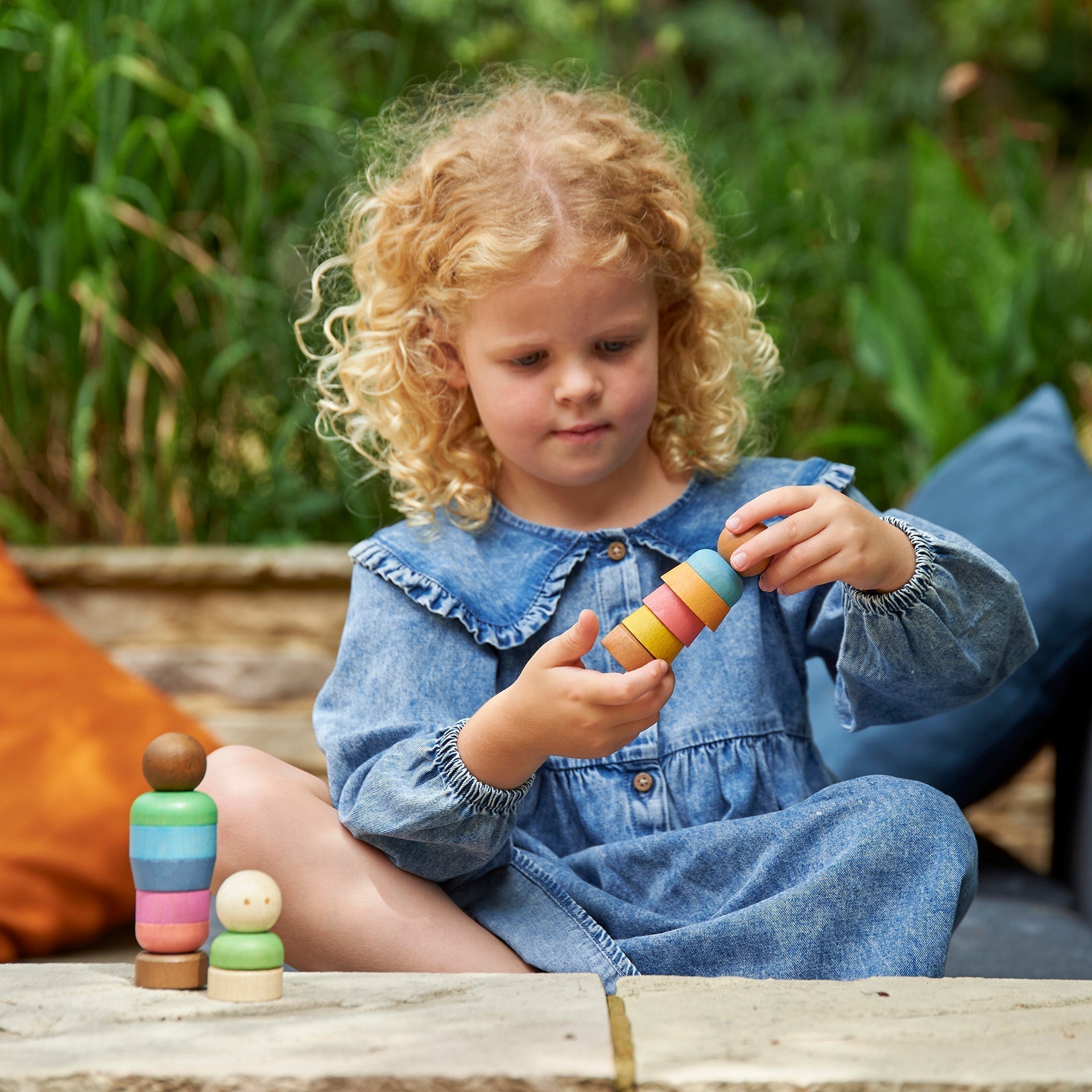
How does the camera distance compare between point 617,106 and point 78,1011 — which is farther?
point 617,106

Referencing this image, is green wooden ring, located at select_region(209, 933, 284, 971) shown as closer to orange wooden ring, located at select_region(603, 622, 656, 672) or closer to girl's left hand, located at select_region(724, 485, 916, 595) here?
orange wooden ring, located at select_region(603, 622, 656, 672)

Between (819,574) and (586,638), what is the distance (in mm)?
247

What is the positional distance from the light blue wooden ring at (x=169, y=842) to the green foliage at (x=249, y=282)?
59.5 inches

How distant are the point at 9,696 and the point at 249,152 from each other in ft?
3.98

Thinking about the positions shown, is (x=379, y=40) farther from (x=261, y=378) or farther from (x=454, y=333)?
(x=454, y=333)

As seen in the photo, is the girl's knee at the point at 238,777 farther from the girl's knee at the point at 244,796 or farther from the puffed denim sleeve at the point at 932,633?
the puffed denim sleeve at the point at 932,633

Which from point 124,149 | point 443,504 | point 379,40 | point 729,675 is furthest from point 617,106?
point 379,40

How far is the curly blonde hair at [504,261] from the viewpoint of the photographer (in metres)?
1.35

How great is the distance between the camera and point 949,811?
1211 millimetres

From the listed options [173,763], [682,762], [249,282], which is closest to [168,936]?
[173,763]

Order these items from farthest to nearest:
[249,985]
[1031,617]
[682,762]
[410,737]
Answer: [1031,617] < [682,762] < [410,737] < [249,985]

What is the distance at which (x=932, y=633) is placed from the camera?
124 centimetres

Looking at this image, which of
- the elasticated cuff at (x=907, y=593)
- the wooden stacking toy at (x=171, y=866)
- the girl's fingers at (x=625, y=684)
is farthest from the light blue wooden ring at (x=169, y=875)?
the elasticated cuff at (x=907, y=593)

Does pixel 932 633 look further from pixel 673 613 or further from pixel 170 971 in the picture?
pixel 170 971
